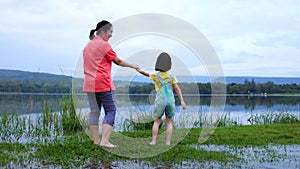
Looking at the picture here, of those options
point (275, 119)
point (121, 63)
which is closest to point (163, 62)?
point (121, 63)

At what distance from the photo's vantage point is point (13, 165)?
5.09 metres

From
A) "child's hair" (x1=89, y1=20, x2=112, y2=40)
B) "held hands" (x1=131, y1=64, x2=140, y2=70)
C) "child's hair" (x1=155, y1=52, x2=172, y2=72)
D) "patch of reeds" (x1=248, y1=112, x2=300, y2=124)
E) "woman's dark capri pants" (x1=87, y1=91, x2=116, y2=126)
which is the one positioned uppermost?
"child's hair" (x1=89, y1=20, x2=112, y2=40)

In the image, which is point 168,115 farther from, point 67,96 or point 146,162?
point 67,96

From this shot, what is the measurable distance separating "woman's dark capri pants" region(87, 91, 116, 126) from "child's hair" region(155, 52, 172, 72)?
98 centimetres

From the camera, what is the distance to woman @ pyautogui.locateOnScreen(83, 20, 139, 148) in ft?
20.1

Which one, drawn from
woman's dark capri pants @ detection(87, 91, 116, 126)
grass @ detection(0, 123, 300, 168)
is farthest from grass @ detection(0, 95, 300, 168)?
woman's dark capri pants @ detection(87, 91, 116, 126)

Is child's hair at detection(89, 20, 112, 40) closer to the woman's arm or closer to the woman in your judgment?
the woman

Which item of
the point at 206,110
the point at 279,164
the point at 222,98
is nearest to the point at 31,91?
the point at 206,110

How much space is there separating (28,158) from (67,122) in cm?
400

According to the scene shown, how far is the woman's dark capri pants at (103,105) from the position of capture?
245 inches

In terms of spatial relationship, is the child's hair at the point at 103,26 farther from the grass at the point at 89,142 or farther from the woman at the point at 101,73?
the grass at the point at 89,142

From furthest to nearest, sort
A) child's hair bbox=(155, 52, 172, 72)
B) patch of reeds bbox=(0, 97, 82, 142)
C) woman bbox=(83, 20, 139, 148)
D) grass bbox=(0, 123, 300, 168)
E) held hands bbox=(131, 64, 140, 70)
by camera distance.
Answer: patch of reeds bbox=(0, 97, 82, 142), child's hair bbox=(155, 52, 172, 72), held hands bbox=(131, 64, 140, 70), woman bbox=(83, 20, 139, 148), grass bbox=(0, 123, 300, 168)

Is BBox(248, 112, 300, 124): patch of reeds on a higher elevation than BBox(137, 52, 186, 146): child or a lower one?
lower

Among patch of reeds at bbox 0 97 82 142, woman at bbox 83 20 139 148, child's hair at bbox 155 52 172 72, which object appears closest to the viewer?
woman at bbox 83 20 139 148
